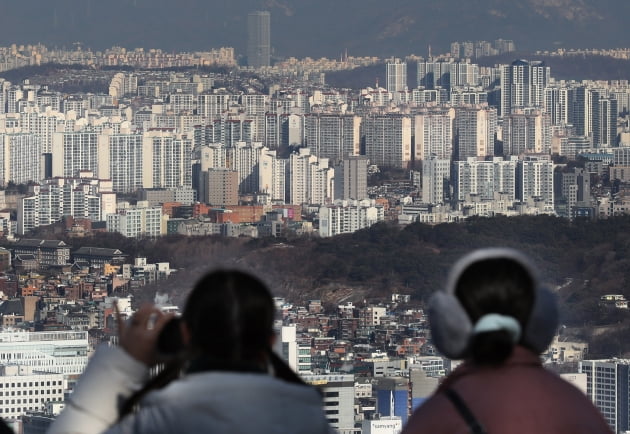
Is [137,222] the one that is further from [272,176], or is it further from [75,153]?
[75,153]

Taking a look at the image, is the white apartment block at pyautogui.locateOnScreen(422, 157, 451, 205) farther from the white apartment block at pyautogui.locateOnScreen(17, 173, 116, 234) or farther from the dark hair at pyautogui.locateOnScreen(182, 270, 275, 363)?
the dark hair at pyautogui.locateOnScreen(182, 270, 275, 363)

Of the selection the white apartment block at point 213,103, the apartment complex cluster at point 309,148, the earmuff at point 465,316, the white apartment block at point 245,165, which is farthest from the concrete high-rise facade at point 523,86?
the earmuff at point 465,316

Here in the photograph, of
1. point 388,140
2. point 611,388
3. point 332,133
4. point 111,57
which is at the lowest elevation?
point 611,388

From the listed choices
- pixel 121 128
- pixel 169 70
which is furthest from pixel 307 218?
pixel 169 70

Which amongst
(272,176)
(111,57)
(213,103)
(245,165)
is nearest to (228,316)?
(272,176)

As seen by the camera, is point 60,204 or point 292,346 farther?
Answer: point 60,204

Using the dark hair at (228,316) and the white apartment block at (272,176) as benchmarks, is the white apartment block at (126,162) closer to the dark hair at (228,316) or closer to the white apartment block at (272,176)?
the white apartment block at (272,176)

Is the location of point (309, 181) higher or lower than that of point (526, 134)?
lower

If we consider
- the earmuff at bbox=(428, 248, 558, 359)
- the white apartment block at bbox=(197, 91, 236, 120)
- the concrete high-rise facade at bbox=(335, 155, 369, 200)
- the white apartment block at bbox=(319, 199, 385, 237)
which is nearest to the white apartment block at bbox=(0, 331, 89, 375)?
the earmuff at bbox=(428, 248, 558, 359)
